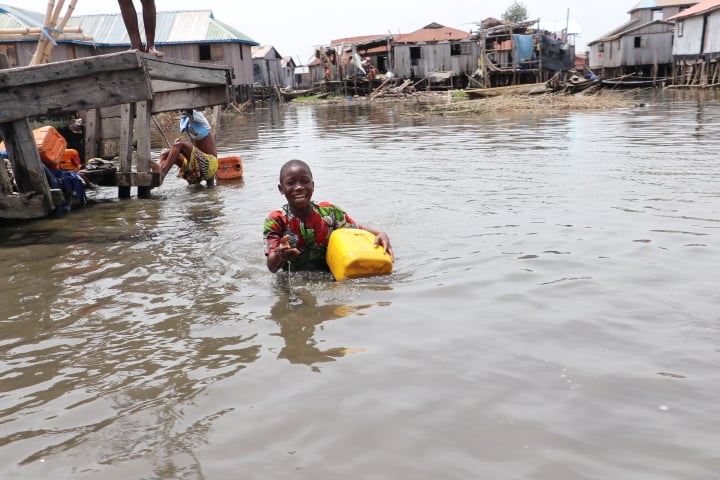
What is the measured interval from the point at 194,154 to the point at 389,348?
641 centimetres

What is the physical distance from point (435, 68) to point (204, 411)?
40.9 meters

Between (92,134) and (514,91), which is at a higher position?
(92,134)

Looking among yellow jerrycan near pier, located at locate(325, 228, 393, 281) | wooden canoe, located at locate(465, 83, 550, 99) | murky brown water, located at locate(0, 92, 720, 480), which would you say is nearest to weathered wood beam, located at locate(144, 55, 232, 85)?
murky brown water, located at locate(0, 92, 720, 480)

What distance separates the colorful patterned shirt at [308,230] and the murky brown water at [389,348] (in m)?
0.37

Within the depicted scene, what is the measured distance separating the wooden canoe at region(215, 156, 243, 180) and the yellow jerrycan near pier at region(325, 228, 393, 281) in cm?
553

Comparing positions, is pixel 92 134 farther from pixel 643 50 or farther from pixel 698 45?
pixel 643 50

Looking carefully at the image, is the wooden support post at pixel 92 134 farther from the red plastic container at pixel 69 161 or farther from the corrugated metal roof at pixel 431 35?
the corrugated metal roof at pixel 431 35

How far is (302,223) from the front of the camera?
4699 millimetres

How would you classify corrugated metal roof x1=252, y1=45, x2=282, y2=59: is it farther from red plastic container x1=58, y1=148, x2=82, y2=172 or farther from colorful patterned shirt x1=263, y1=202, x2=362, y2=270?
colorful patterned shirt x1=263, y1=202, x2=362, y2=270

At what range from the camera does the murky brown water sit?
7.34 feet

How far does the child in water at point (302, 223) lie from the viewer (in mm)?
4473

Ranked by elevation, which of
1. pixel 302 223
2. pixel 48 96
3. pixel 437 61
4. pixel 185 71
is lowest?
pixel 302 223

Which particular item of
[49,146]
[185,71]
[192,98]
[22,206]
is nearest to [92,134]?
[192,98]

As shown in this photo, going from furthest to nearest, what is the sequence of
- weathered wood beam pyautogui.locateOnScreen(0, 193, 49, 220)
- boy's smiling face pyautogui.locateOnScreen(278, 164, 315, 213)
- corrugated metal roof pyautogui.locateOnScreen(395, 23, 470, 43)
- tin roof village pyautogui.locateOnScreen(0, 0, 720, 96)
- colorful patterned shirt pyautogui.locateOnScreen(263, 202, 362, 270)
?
corrugated metal roof pyautogui.locateOnScreen(395, 23, 470, 43) < tin roof village pyautogui.locateOnScreen(0, 0, 720, 96) < weathered wood beam pyautogui.locateOnScreen(0, 193, 49, 220) < colorful patterned shirt pyautogui.locateOnScreen(263, 202, 362, 270) < boy's smiling face pyautogui.locateOnScreen(278, 164, 315, 213)
